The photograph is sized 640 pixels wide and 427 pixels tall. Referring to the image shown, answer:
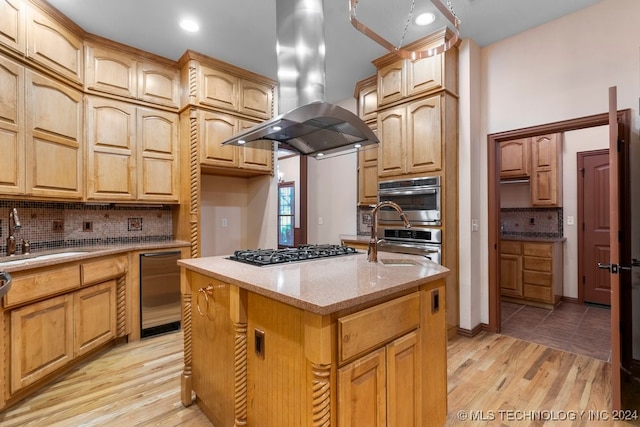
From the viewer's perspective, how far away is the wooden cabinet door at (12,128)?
2.21 meters

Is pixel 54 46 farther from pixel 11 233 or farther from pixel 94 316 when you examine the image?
pixel 94 316

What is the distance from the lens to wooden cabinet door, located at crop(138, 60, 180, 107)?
10.5 feet

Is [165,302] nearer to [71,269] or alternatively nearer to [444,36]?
[71,269]

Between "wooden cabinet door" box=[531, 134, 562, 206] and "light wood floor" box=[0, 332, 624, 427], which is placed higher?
"wooden cabinet door" box=[531, 134, 562, 206]

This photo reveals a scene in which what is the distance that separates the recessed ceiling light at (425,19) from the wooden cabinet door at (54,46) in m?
2.95

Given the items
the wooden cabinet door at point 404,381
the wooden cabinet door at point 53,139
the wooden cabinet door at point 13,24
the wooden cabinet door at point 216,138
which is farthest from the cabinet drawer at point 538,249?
the wooden cabinet door at point 13,24

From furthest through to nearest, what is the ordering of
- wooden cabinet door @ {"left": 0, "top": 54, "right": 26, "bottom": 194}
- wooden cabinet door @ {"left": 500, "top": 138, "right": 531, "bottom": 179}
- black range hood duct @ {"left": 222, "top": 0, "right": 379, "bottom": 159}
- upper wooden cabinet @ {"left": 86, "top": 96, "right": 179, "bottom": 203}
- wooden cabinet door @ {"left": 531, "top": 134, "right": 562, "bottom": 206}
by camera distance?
wooden cabinet door @ {"left": 500, "top": 138, "right": 531, "bottom": 179} < wooden cabinet door @ {"left": 531, "top": 134, "right": 562, "bottom": 206} < upper wooden cabinet @ {"left": 86, "top": 96, "right": 179, "bottom": 203} < wooden cabinet door @ {"left": 0, "top": 54, "right": 26, "bottom": 194} < black range hood duct @ {"left": 222, "top": 0, "right": 379, "bottom": 159}

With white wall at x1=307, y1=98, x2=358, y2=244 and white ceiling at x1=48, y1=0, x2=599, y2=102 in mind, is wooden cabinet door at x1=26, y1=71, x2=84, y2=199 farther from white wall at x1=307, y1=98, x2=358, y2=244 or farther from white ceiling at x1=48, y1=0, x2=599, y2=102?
white wall at x1=307, y1=98, x2=358, y2=244

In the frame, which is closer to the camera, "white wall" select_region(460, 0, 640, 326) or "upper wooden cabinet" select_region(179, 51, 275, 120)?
"white wall" select_region(460, 0, 640, 326)

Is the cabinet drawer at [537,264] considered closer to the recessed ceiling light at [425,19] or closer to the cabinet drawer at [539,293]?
the cabinet drawer at [539,293]

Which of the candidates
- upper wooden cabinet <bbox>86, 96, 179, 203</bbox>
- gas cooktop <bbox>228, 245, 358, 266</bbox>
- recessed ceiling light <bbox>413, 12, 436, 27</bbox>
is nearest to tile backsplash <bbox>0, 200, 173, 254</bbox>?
upper wooden cabinet <bbox>86, 96, 179, 203</bbox>

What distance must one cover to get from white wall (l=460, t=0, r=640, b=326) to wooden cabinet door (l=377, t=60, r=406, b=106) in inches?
22.9

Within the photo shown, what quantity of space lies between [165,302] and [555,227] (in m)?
4.93

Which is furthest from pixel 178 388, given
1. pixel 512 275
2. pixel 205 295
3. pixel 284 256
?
pixel 512 275
